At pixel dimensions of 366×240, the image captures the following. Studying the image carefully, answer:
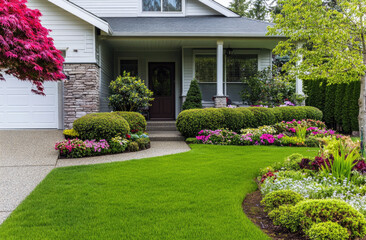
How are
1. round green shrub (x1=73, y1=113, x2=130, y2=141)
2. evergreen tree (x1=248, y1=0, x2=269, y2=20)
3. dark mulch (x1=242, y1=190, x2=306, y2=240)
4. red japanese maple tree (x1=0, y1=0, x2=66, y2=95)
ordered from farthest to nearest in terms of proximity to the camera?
evergreen tree (x1=248, y1=0, x2=269, y2=20), round green shrub (x1=73, y1=113, x2=130, y2=141), red japanese maple tree (x1=0, y1=0, x2=66, y2=95), dark mulch (x1=242, y1=190, x2=306, y2=240)

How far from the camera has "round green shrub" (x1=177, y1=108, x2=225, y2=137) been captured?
28.9 ft

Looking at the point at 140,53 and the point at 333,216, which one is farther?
the point at 140,53

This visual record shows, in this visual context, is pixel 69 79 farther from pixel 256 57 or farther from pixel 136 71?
pixel 256 57

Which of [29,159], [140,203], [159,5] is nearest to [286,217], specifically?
[140,203]

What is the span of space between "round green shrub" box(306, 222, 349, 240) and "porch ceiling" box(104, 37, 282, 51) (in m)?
8.61

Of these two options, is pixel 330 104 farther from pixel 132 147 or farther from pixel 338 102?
pixel 132 147

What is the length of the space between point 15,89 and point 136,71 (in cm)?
454

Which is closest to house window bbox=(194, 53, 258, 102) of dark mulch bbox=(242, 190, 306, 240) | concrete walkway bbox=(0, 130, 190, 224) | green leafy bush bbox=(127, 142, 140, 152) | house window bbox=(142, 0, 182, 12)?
house window bbox=(142, 0, 182, 12)

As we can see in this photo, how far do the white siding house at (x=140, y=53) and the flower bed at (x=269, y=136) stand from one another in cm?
203

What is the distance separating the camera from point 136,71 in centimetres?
1258

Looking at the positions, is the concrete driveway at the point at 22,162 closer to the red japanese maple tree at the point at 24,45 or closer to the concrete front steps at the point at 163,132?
the red japanese maple tree at the point at 24,45

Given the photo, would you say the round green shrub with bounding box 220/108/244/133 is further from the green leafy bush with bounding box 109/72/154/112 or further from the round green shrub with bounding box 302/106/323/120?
the green leafy bush with bounding box 109/72/154/112

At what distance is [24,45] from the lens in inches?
157

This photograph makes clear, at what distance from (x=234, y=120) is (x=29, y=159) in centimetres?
552
